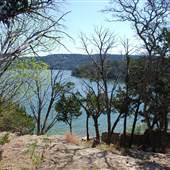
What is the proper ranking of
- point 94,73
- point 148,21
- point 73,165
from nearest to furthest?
point 73,165
point 148,21
point 94,73

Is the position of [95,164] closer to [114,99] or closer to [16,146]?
[16,146]

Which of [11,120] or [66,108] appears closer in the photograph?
[11,120]

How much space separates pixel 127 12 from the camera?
2731 cm

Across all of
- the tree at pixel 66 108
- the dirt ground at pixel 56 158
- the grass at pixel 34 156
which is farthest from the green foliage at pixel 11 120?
the tree at pixel 66 108

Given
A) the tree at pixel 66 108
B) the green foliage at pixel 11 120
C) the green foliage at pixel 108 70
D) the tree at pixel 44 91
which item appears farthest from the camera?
the tree at pixel 66 108

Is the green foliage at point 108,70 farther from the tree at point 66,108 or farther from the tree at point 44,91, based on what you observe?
the tree at point 66,108

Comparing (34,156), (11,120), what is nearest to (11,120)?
(11,120)

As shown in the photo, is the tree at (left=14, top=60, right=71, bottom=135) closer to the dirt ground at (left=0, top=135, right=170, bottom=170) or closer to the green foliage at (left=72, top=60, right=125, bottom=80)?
the green foliage at (left=72, top=60, right=125, bottom=80)

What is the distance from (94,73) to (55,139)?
2260 cm

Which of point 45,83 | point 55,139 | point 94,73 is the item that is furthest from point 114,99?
point 55,139

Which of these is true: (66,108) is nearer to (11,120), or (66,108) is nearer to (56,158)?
(11,120)

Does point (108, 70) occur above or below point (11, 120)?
above

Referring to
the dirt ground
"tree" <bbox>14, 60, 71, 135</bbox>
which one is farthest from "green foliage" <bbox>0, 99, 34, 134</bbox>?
the dirt ground

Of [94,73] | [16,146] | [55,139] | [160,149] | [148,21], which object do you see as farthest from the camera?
[94,73]
